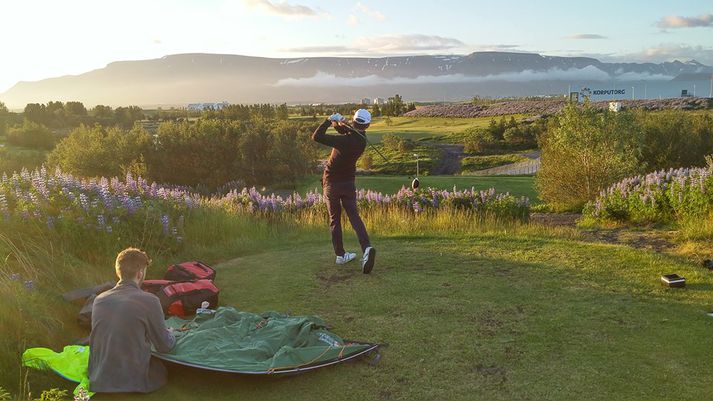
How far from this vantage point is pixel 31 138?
2398 inches

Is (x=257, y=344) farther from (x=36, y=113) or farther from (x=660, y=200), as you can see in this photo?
(x=36, y=113)

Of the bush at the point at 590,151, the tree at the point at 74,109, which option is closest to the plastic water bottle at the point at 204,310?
the bush at the point at 590,151

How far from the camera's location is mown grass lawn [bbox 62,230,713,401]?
4820 mm

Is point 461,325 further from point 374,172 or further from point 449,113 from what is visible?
point 449,113

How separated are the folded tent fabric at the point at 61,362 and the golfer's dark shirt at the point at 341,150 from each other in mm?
4298

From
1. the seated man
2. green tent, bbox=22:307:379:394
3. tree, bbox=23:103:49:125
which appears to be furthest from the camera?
tree, bbox=23:103:49:125

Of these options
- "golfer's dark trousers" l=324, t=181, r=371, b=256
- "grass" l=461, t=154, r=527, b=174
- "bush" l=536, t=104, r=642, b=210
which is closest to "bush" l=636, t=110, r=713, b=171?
"bush" l=536, t=104, r=642, b=210

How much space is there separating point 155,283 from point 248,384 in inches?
107

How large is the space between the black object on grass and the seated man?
627cm

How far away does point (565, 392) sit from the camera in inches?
184

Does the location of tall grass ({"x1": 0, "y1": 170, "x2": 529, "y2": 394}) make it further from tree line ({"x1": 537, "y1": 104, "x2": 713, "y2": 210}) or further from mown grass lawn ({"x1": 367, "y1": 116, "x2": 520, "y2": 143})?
mown grass lawn ({"x1": 367, "y1": 116, "x2": 520, "y2": 143})

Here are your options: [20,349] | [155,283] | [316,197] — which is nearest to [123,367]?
[20,349]

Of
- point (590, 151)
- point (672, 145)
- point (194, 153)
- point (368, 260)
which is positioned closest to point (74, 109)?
point (194, 153)

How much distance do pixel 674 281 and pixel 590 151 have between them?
60.3ft
